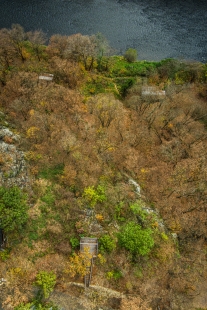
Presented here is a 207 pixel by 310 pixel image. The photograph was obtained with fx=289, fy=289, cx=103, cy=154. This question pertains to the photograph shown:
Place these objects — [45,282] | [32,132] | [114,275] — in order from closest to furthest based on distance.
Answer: [45,282] < [114,275] < [32,132]

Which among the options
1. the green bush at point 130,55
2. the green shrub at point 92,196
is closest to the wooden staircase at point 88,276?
the green shrub at point 92,196

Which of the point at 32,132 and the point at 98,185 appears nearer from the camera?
the point at 98,185

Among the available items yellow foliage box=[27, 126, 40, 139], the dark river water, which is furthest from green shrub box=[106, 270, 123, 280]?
the dark river water

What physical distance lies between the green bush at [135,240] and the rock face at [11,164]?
56.0 feet

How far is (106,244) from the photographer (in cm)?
4209

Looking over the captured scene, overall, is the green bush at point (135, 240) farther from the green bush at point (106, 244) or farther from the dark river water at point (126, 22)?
the dark river water at point (126, 22)

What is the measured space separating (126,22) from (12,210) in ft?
290

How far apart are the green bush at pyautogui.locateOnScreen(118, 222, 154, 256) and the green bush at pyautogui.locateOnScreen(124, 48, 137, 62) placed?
63685mm

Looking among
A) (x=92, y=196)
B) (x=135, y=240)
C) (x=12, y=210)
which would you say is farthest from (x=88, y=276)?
(x=12, y=210)

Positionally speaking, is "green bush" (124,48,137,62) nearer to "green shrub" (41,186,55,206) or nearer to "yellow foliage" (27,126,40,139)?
"yellow foliage" (27,126,40,139)

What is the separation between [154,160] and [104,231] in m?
22.6

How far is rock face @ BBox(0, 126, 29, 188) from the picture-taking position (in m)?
44.7

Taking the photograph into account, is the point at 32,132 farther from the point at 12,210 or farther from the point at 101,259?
the point at 101,259

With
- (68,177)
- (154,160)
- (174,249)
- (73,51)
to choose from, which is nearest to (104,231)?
(68,177)
